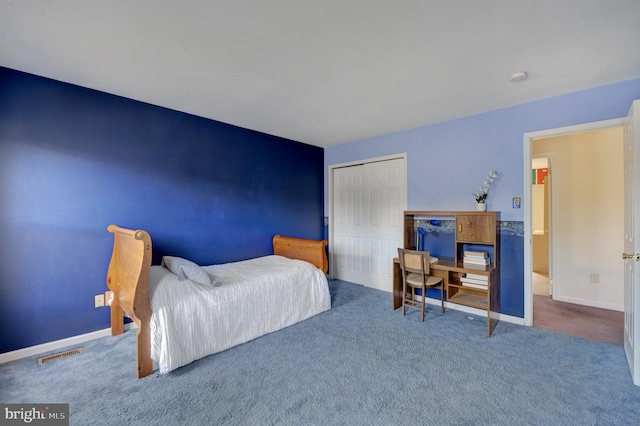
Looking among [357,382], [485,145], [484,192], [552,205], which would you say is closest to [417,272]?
[484,192]

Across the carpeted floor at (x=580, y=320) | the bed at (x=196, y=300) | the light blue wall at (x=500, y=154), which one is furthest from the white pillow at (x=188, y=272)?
the carpeted floor at (x=580, y=320)

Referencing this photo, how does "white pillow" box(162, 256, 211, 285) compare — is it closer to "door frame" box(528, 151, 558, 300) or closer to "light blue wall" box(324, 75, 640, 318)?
"light blue wall" box(324, 75, 640, 318)

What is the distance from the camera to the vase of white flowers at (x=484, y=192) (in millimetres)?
3006

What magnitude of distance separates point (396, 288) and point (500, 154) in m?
1.98

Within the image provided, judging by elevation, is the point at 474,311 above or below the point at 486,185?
below

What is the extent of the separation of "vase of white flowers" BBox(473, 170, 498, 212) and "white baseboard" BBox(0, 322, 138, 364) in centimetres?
403

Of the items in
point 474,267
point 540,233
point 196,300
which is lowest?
point 196,300

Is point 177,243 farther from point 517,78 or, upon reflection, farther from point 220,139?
point 517,78

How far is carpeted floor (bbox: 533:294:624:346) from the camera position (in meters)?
2.62

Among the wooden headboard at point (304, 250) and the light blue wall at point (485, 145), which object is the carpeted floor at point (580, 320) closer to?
the light blue wall at point (485, 145)

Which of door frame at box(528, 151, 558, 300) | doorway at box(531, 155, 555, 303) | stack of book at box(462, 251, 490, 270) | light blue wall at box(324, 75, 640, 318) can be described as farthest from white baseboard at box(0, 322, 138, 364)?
doorway at box(531, 155, 555, 303)

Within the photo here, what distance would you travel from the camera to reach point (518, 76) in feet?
7.43

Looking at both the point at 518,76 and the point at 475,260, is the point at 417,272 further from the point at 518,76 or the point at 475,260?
the point at 518,76

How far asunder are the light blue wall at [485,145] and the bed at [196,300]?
174cm
